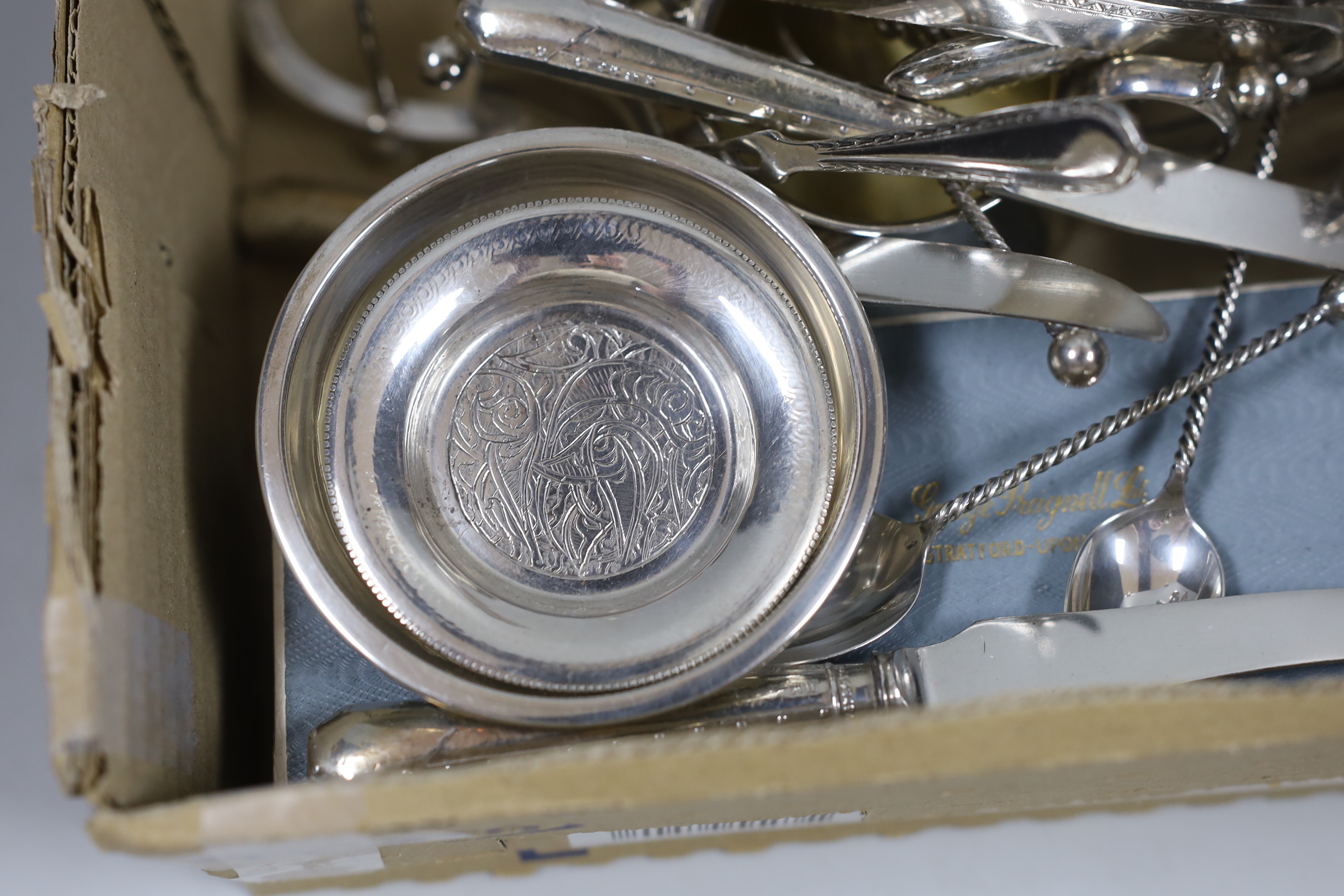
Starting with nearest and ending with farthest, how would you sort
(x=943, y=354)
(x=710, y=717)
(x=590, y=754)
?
(x=590, y=754) < (x=710, y=717) < (x=943, y=354)

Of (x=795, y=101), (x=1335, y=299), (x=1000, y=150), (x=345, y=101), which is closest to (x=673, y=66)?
(x=795, y=101)

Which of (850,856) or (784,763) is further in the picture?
(850,856)

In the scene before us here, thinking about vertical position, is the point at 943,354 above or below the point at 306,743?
above

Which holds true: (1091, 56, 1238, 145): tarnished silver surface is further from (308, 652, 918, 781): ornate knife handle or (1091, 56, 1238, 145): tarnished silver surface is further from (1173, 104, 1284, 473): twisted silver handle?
(308, 652, 918, 781): ornate knife handle

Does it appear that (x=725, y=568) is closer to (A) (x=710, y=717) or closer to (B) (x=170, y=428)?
(A) (x=710, y=717)

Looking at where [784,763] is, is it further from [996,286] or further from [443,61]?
[443,61]

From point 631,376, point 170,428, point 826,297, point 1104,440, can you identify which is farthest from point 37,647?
point 1104,440

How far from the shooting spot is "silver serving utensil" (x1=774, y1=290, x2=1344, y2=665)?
0.49 metres

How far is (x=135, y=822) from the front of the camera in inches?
13.2

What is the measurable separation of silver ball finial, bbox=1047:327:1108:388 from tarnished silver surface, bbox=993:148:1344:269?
106 millimetres

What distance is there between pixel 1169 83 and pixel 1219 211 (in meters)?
0.08

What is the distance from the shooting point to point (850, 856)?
56 cm

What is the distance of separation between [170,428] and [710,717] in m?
0.29

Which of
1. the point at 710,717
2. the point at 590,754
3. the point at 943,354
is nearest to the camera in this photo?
the point at 590,754
